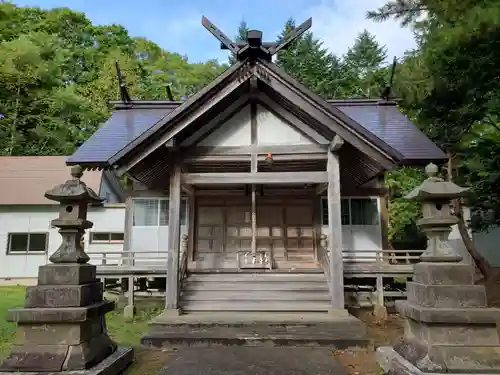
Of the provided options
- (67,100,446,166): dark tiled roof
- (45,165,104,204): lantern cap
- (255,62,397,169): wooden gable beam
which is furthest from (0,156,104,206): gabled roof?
(45,165,104,204): lantern cap

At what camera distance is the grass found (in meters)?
5.77

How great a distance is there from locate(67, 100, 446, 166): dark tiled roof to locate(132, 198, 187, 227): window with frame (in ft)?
5.73

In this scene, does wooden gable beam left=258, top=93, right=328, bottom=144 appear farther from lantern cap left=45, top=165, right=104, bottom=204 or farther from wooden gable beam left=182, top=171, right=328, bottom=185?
lantern cap left=45, top=165, right=104, bottom=204

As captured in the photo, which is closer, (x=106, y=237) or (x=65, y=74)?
(x=106, y=237)

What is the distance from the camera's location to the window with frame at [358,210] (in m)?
11.3

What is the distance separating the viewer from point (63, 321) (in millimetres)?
4676

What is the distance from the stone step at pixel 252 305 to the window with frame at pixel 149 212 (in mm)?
3662

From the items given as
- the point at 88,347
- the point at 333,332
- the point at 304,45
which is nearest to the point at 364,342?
the point at 333,332

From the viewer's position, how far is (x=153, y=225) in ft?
37.5

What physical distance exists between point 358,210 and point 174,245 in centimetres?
594

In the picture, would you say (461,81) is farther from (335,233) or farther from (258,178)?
(258,178)

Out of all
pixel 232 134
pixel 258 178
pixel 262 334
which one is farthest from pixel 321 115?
pixel 262 334

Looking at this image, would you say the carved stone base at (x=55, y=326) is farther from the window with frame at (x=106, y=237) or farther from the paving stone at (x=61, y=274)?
the window with frame at (x=106, y=237)

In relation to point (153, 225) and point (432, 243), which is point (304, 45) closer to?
point (153, 225)
